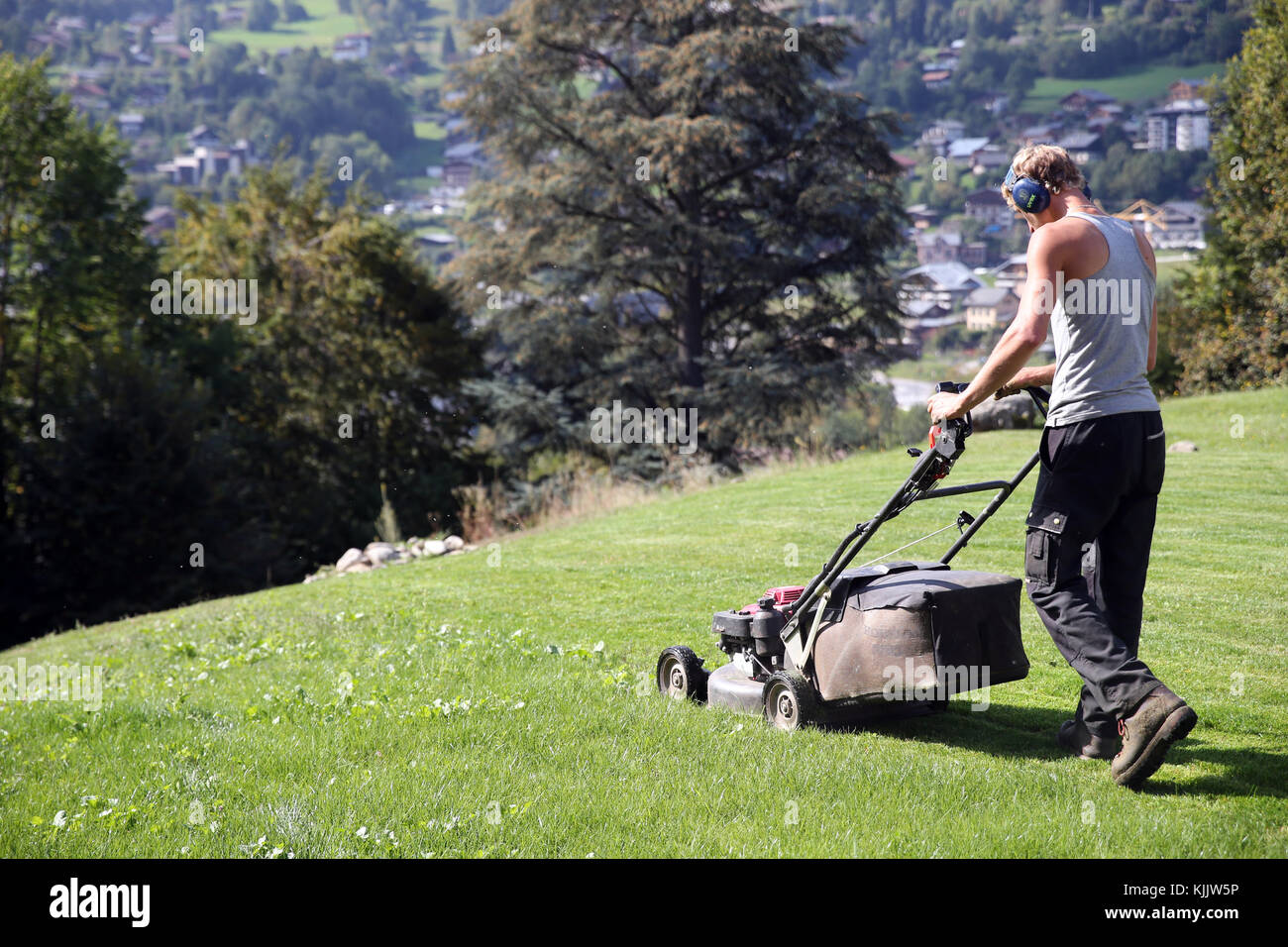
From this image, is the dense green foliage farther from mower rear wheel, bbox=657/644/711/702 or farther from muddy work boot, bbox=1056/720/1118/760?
muddy work boot, bbox=1056/720/1118/760

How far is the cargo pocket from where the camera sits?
412 cm

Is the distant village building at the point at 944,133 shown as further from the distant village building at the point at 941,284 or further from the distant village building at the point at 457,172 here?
the distant village building at the point at 457,172

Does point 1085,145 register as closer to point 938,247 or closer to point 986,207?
point 986,207

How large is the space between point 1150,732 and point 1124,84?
121 meters

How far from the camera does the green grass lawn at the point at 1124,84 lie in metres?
104

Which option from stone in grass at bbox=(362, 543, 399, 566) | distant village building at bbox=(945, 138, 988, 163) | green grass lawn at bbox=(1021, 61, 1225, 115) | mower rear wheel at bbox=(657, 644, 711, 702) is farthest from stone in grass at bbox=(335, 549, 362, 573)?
green grass lawn at bbox=(1021, 61, 1225, 115)

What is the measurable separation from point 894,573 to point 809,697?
677 mm

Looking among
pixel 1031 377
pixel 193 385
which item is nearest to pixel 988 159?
pixel 193 385

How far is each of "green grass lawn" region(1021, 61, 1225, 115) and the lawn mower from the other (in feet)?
366

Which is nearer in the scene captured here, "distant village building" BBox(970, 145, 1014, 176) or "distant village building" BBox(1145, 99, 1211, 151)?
"distant village building" BBox(1145, 99, 1211, 151)

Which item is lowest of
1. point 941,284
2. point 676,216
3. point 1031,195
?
point 1031,195

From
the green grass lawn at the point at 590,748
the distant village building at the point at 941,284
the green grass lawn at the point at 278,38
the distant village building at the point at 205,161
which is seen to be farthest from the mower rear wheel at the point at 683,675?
the green grass lawn at the point at 278,38

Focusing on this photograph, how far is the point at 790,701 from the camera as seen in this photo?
503cm

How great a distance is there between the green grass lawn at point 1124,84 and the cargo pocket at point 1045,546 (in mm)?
111941
